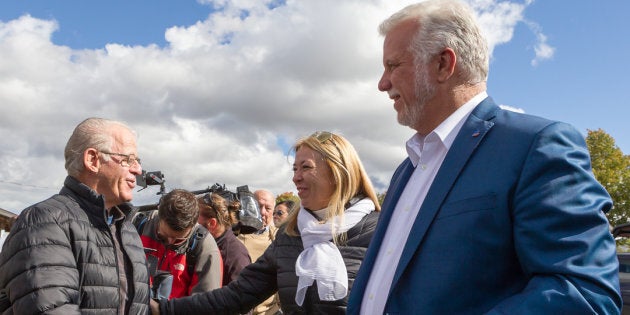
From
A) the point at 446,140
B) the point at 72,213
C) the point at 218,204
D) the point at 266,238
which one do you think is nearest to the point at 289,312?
the point at 72,213

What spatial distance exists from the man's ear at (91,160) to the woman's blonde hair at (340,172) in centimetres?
117

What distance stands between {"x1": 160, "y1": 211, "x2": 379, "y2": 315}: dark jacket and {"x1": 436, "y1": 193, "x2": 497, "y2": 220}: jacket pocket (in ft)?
4.99

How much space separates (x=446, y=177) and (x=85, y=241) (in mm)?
1703

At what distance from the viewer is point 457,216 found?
158cm

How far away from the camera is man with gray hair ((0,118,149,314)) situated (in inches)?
91.4

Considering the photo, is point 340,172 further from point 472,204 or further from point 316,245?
point 472,204

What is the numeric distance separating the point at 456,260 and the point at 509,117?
49 cm

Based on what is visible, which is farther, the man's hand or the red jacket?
the red jacket

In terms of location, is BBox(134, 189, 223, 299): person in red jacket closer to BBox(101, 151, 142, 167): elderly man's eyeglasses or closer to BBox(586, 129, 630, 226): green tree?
BBox(101, 151, 142, 167): elderly man's eyeglasses

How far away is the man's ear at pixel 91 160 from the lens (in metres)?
2.76

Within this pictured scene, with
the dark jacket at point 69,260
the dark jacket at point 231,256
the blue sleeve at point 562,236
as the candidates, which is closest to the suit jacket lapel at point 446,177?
the blue sleeve at point 562,236

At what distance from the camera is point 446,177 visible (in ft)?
5.49

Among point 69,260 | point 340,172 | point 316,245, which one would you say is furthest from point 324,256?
point 69,260

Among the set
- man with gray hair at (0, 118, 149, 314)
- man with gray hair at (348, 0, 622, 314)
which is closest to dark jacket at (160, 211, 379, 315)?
man with gray hair at (0, 118, 149, 314)
